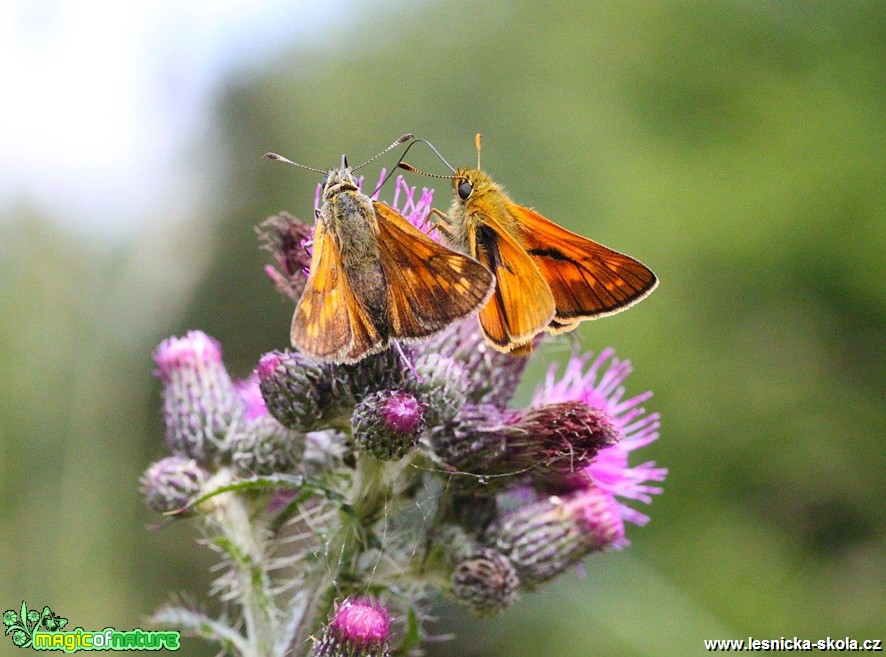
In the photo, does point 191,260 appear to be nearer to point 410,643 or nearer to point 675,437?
point 675,437

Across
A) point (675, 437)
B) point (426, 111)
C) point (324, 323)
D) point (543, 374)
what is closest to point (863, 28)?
point (675, 437)

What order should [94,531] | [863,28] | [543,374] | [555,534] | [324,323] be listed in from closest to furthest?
[324,323], [555,534], [94,531], [543,374], [863,28]

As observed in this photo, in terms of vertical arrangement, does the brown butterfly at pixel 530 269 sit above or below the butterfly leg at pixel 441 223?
below

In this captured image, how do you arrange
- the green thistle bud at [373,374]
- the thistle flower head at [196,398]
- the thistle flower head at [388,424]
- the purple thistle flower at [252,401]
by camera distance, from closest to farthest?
the thistle flower head at [388,424] → the green thistle bud at [373,374] → the thistle flower head at [196,398] → the purple thistle flower at [252,401]

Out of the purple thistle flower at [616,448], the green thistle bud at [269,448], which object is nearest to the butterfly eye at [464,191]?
the purple thistle flower at [616,448]

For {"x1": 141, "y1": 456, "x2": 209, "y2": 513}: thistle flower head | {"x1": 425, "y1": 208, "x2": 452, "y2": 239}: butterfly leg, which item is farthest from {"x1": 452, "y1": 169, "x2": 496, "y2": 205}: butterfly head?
{"x1": 141, "y1": 456, "x2": 209, "y2": 513}: thistle flower head

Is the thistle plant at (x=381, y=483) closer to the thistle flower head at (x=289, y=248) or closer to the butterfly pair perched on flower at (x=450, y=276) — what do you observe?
the thistle flower head at (x=289, y=248)

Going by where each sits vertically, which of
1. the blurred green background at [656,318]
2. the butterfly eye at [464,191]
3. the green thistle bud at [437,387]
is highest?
the blurred green background at [656,318]

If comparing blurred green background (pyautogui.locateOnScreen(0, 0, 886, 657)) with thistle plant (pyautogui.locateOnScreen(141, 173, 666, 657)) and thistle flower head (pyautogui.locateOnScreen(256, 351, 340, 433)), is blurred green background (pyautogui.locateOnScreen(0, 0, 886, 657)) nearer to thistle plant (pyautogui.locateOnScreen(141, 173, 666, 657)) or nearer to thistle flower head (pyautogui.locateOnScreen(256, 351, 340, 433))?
thistle plant (pyautogui.locateOnScreen(141, 173, 666, 657))
